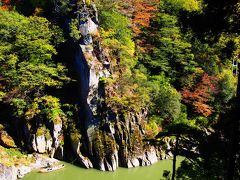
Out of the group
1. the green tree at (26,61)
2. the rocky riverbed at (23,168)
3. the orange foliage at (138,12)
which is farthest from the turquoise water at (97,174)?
the orange foliage at (138,12)

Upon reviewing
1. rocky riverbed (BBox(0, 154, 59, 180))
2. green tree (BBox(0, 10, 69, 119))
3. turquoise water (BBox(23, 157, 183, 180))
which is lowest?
turquoise water (BBox(23, 157, 183, 180))

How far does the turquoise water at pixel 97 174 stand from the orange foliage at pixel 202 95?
648cm

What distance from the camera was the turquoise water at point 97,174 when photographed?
734 inches

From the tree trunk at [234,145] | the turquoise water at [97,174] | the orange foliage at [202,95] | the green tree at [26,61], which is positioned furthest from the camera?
the orange foliage at [202,95]

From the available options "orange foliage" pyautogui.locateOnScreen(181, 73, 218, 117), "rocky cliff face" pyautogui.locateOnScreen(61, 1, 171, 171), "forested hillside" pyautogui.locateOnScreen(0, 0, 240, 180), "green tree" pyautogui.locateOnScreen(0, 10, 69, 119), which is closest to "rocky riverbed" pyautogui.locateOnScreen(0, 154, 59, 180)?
"forested hillside" pyautogui.locateOnScreen(0, 0, 240, 180)

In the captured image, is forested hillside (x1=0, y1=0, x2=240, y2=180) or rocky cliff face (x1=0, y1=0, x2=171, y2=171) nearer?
rocky cliff face (x1=0, y1=0, x2=171, y2=171)

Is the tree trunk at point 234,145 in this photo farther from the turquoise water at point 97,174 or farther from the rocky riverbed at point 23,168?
the rocky riverbed at point 23,168

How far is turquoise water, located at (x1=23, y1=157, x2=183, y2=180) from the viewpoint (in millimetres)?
18656

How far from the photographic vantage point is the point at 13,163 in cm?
1861

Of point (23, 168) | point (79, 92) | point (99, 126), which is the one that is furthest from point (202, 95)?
point (23, 168)

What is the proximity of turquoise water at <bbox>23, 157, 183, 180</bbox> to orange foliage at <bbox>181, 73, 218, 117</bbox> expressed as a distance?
648 centimetres

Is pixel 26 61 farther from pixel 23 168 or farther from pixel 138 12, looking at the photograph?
pixel 138 12

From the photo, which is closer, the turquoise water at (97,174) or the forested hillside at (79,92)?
the turquoise water at (97,174)

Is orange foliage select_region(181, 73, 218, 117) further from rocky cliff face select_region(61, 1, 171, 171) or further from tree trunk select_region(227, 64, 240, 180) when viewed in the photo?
tree trunk select_region(227, 64, 240, 180)
